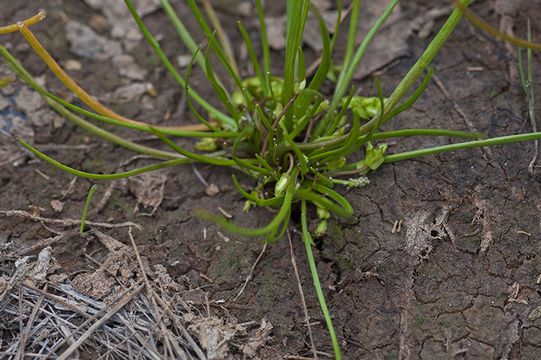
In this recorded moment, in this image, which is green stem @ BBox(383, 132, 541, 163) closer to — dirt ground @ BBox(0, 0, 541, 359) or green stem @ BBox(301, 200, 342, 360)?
dirt ground @ BBox(0, 0, 541, 359)

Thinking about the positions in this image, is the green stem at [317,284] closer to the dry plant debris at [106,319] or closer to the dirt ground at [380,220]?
the dirt ground at [380,220]

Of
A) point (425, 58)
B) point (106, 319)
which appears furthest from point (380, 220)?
point (106, 319)

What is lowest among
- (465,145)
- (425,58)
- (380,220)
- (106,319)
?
(380,220)

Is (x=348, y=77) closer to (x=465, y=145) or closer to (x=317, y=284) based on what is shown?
(x=465, y=145)

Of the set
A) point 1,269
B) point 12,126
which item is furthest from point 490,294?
point 12,126

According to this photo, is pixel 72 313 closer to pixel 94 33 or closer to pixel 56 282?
pixel 56 282

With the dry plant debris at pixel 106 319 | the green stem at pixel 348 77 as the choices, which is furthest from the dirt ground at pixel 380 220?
the green stem at pixel 348 77

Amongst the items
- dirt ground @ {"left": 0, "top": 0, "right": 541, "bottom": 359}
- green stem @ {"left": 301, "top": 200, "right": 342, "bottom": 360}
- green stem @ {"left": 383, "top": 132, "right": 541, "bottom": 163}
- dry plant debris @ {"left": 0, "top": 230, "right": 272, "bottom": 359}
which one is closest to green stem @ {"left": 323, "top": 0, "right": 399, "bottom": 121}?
dirt ground @ {"left": 0, "top": 0, "right": 541, "bottom": 359}
